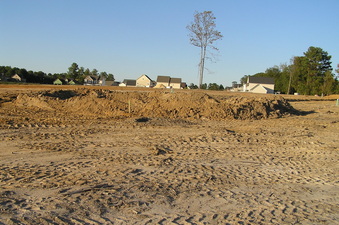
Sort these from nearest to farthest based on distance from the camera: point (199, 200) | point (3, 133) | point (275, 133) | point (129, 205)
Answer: point (129, 205) < point (199, 200) < point (3, 133) < point (275, 133)

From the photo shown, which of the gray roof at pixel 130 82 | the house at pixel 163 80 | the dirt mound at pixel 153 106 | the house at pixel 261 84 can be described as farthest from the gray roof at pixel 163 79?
the dirt mound at pixel 153 106

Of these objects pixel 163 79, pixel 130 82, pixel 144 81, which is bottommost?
pixel 130 82

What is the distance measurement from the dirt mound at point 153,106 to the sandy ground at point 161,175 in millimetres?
3883

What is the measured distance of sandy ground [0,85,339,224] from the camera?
470cm

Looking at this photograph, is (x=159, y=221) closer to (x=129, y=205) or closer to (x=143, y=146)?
(x=129, y=205)

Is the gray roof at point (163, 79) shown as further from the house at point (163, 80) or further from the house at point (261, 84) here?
the house at point (261, 84)

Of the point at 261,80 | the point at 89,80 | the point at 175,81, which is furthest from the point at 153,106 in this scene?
the point at 89,80

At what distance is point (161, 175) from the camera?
21.0 ft

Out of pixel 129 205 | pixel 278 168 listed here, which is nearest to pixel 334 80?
pixel 278 168

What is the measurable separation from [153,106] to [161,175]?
9.92 meters

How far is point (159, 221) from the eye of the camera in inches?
175

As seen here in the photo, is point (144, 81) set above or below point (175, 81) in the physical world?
below

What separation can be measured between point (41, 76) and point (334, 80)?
72.0m

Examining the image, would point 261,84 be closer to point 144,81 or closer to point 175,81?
point 175,81
